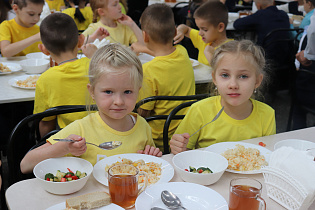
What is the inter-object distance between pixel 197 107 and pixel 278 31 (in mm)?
2683

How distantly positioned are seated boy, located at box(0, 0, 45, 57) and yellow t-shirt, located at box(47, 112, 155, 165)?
182 cm

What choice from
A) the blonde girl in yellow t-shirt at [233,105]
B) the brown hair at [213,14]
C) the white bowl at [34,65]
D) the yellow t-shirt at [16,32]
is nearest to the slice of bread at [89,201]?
the blonde girl in yellow t-shirt at [233,105]

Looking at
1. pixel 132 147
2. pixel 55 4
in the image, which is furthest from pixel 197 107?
pixel 55 4

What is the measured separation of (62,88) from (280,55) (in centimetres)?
285

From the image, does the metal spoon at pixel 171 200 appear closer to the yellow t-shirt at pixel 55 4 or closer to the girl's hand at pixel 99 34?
the girl's hand at pixel 99 34

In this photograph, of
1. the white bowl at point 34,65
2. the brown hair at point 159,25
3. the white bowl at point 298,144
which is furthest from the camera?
the white bowl at point 34,65

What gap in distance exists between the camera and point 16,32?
3.28 m

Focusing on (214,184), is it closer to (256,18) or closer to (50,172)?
(50,172)

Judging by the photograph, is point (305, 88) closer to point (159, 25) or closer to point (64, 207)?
point (159, 25)

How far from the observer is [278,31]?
13.4ft

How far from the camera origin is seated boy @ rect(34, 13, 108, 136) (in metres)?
2.08

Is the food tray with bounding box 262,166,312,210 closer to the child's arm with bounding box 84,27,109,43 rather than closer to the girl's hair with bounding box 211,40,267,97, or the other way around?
the girl's hair with bounding box 211,40,267,97

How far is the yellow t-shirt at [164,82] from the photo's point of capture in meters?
2.28

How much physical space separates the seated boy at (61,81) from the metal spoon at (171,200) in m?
1.03
